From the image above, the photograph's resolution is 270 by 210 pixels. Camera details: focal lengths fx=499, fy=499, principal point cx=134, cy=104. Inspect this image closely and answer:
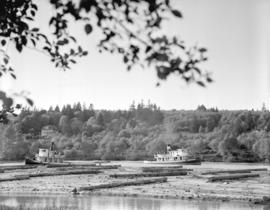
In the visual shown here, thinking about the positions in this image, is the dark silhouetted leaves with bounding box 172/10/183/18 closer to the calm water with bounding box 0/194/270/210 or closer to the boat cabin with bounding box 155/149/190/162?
the calm water with bounding box 0/194/270/210

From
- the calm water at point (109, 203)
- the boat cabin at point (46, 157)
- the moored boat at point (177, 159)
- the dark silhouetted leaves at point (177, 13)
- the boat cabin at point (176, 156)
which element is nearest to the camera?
the dark silhouetted leaves at point (177, 13)

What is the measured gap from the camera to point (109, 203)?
3164 cm

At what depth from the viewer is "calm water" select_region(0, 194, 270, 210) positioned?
29203 mm

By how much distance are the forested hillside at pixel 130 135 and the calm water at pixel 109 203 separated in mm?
85349

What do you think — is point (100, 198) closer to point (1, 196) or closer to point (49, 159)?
point (1, 196)

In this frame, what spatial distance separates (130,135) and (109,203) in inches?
5080

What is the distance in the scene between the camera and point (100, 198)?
3422 centimetres

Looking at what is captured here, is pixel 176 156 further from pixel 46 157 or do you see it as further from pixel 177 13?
pixel 177 13

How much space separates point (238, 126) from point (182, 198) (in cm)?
11630

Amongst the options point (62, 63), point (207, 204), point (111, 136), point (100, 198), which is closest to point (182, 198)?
point (207, 204)

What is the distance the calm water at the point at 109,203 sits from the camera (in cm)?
2920

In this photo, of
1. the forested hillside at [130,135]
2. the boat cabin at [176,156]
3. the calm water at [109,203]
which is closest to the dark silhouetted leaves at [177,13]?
the calm water at [109,203]

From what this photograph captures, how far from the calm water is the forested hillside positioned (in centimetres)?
8535

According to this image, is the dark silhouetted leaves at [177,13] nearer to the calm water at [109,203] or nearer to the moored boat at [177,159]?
the calm water at [109,203]
